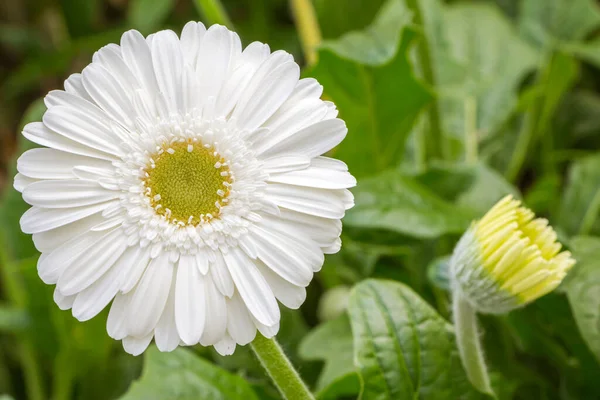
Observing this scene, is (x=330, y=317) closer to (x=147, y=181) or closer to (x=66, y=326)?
(x=66, y=326)

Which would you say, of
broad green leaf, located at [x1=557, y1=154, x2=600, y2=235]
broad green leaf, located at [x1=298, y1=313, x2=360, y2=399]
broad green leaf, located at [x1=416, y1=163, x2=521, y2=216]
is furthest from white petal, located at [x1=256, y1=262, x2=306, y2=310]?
broad green leaf, located at [x1=557, y1=154, x2=600, y2=235]

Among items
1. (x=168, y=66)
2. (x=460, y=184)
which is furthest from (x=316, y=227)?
(x=460, y=184)

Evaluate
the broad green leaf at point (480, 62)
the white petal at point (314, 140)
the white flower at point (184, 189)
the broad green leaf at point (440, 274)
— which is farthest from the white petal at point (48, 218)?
the broad green leaf at point (480, 62)

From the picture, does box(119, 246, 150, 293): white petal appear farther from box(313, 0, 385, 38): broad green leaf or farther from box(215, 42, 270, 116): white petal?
box(313, 0, 385, 38): broad green leaf

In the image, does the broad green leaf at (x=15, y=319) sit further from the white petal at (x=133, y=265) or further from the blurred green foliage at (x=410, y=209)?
the white petal at (x=133, y=265)

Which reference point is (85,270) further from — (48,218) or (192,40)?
(192,40)

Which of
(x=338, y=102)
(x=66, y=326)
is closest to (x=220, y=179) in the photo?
(x=338, y=102)
